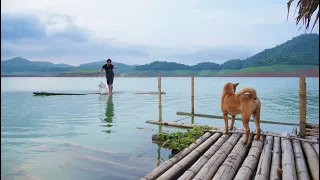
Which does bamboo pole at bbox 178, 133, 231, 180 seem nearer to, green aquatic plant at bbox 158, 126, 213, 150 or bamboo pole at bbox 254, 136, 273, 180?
green aquatic plant at bbox 158, 126, 213, 150

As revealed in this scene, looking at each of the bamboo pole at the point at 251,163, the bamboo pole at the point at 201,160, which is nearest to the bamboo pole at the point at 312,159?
the bamboo pole at the point at 251,163

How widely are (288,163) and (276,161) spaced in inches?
12.1

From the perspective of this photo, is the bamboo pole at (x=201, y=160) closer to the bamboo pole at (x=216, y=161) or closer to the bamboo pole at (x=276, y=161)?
the bamboo pole at (x=216, y=161)

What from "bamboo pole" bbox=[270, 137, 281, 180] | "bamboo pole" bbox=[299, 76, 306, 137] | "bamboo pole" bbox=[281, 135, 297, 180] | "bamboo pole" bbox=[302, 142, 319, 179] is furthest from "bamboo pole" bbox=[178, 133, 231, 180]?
"bamboo pole" bbox=[299, 76, 306, 137]

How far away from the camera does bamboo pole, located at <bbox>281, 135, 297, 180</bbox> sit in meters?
4.28

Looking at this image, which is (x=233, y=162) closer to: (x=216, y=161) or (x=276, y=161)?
(x=216, y=161)

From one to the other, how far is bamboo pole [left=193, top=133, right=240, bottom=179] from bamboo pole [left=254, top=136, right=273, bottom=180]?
0.68 meters

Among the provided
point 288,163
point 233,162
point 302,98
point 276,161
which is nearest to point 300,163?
point 288,163

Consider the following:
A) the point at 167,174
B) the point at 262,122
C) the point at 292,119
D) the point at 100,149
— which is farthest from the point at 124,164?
the point at 292,119

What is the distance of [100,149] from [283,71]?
122755 mm

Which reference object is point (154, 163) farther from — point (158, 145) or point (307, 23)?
point (307, 23)

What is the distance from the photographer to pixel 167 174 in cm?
459

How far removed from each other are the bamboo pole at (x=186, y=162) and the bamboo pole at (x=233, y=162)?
672 mm

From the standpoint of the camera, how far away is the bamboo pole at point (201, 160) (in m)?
4.49
